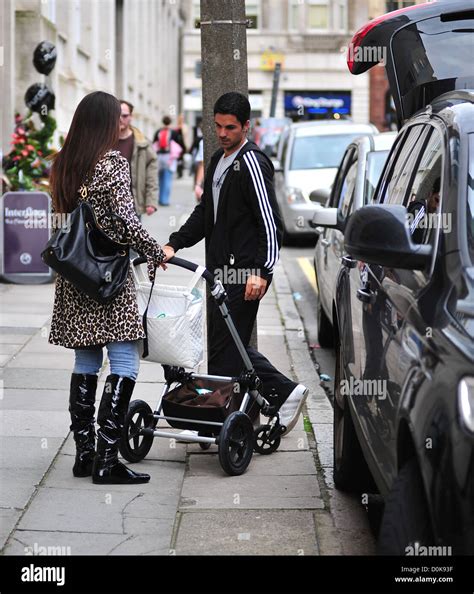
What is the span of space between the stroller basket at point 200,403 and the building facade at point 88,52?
12229 millimetres

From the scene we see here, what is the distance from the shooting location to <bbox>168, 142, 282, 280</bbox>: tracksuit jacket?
625 cm

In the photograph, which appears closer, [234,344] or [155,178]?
[234,344]

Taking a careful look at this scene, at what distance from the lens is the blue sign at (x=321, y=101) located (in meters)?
61.7

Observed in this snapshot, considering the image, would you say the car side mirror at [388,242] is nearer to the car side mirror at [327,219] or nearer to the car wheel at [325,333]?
the car side mirror at [327,219]

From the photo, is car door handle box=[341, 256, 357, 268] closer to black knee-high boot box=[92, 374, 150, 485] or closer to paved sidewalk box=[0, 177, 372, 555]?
paved sidewalk box=[0, 177, 372, 555]

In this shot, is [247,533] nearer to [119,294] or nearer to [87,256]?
[119,294]

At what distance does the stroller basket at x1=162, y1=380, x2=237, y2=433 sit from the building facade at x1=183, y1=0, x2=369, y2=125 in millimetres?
55631

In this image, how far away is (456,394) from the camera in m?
3.38

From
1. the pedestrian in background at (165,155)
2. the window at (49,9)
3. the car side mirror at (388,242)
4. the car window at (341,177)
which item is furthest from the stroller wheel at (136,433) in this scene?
the pedestrian in background at (165,155)

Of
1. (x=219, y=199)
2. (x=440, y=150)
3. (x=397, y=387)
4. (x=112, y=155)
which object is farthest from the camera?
(x=219, y=199)

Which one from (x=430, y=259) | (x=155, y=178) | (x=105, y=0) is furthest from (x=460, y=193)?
(x=105, y=0)

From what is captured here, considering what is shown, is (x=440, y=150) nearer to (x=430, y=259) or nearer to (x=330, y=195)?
(x=430, y=259)

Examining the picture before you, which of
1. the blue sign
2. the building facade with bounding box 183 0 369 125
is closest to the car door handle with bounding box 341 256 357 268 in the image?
the building facade with bounding box 183 0 369 125
